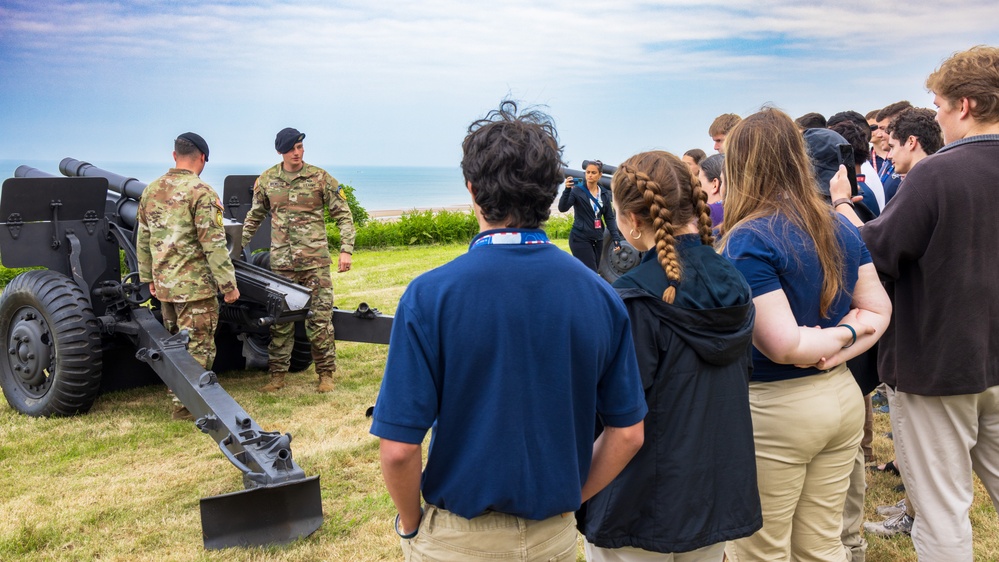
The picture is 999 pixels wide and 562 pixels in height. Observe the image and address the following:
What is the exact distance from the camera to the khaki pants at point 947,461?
284cm

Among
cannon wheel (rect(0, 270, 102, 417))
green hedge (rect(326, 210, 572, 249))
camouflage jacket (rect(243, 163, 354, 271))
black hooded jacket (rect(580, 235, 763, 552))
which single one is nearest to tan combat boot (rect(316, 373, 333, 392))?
camouflage jacket (rect(243, 163, 354, 271))

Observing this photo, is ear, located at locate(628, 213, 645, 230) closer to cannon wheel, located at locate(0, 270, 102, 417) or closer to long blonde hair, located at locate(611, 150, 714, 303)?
long blonde hair, located at locate(611, 150, 714, 303)

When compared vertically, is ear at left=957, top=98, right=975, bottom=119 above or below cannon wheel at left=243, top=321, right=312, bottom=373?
above

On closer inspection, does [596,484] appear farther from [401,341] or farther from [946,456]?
[946,456]

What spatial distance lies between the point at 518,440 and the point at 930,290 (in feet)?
5.64

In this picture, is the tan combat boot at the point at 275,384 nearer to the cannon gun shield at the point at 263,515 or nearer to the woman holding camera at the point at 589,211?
the cannon gun shield at the point at 263,515

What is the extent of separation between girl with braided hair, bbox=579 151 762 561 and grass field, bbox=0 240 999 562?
1792 millimetres

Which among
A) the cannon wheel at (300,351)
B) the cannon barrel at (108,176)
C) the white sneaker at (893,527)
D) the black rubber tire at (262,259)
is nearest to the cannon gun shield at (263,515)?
the white sneaker at (893,527)

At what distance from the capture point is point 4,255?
585 cm

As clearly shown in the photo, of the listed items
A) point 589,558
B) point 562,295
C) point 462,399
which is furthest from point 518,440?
point 589,558

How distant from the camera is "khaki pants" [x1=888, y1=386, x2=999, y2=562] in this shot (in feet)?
9.31

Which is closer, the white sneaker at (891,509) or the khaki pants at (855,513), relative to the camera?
the khaki pants at (855,513)

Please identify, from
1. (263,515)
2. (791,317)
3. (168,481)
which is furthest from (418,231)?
(791,317)

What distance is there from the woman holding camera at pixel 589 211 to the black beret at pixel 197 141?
13.8ft
